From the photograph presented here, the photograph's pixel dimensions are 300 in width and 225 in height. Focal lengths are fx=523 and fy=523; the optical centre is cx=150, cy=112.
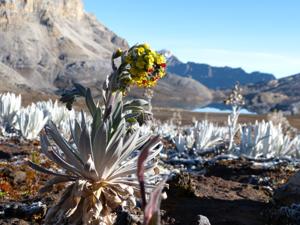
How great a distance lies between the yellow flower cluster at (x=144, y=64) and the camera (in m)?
3.52

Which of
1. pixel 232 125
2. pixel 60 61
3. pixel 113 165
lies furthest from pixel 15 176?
pixel 60 61

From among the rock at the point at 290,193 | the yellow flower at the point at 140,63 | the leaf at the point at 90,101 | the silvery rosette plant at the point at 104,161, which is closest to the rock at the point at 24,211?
the silvery rosette plant at the point at 104,161

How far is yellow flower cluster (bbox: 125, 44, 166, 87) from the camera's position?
352cm

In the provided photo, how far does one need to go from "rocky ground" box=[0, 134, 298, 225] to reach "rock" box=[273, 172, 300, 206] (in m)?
0.03

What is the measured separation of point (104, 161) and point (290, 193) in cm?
299

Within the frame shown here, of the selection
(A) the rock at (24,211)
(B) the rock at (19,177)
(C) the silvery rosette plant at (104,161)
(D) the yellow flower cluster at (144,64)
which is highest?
(D) the yellow flower cluster at (144,64)

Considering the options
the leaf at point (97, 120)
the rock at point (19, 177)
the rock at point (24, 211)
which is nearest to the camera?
the leaf at point (97, 120)

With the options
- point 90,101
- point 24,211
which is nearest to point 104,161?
point 90,101

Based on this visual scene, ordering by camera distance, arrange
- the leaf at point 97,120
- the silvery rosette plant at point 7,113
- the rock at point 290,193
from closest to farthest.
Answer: the leaf at point 97,120
the rock at point 290,193
the silvery rosette plant at point 7,113

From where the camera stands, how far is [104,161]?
11.6 feet

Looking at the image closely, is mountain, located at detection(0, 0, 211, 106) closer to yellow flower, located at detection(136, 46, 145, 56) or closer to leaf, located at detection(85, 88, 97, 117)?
leaf, located at detection(85, 88, 97, 117)

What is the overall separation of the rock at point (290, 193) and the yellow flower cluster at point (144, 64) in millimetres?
2771

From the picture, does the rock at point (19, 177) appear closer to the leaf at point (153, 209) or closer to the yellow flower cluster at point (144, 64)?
the yellow flower cluster at point (144, 64)

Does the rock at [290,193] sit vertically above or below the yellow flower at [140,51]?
below
